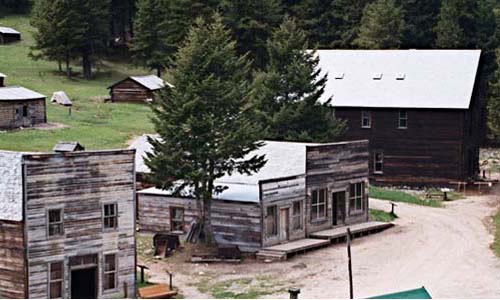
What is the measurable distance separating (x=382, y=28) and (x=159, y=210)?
146 feet

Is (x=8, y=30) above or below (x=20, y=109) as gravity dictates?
above

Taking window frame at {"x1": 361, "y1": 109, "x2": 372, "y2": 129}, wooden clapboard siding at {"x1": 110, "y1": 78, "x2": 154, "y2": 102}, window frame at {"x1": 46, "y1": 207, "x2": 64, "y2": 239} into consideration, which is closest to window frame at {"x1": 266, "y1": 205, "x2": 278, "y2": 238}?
window frame at {"x1": 46, "y1": 207, "x2": 64, "y2": 239}

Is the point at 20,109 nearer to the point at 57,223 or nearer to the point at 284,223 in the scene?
the point at 284,223

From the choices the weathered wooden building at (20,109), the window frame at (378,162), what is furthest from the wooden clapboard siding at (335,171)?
the weathered wooden building at (20,109)

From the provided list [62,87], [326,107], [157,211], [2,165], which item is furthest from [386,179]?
[2,165]

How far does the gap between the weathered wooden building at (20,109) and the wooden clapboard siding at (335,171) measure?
2451 cm

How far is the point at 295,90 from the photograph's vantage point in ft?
184

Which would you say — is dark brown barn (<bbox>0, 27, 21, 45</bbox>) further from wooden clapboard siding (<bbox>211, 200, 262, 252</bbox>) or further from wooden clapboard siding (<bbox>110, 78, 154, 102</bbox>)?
wooden clapboard siding (<bbox>211, 200, 262, 252</bbox>)

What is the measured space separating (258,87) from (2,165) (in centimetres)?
2536

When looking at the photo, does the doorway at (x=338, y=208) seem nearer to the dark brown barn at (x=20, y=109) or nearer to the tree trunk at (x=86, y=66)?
the dark brown barn at (x=20, y=109)

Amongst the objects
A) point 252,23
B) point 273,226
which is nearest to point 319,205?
point 273,226

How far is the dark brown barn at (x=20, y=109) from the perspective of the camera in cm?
6325

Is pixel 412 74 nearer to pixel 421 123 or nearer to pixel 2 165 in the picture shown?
pixel 421 123

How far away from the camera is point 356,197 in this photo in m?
49.9
